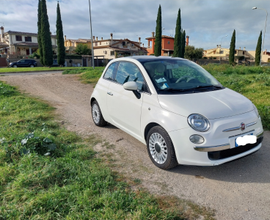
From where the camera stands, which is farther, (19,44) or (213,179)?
(19,44)

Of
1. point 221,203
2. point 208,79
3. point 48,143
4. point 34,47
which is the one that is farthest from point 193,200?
point 34,47

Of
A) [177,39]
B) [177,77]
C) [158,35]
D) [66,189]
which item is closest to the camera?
[66,189]

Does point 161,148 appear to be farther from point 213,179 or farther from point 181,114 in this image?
point 213,179

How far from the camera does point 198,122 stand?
291 centimetres

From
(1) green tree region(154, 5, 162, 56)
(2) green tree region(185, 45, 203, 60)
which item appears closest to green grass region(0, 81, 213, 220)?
(1) green tree region(154, 5, 162, 56)

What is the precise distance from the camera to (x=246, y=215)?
2.42m

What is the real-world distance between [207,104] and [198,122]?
0.38m

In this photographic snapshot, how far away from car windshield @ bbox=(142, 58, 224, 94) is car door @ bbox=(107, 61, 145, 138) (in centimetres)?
27

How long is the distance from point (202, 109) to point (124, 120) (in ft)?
5.23

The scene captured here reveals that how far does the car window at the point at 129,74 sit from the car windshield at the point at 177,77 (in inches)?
7.4

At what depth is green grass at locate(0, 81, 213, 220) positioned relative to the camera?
236 cm

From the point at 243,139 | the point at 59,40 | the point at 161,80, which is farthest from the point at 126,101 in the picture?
the point at 59,40

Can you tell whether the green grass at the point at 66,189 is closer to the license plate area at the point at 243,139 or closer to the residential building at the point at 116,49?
the license plate area at the point at 243,139

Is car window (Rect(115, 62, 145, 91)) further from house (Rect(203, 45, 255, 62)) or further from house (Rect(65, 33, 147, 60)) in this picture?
house (Rect(203, 45, 255, 62))
